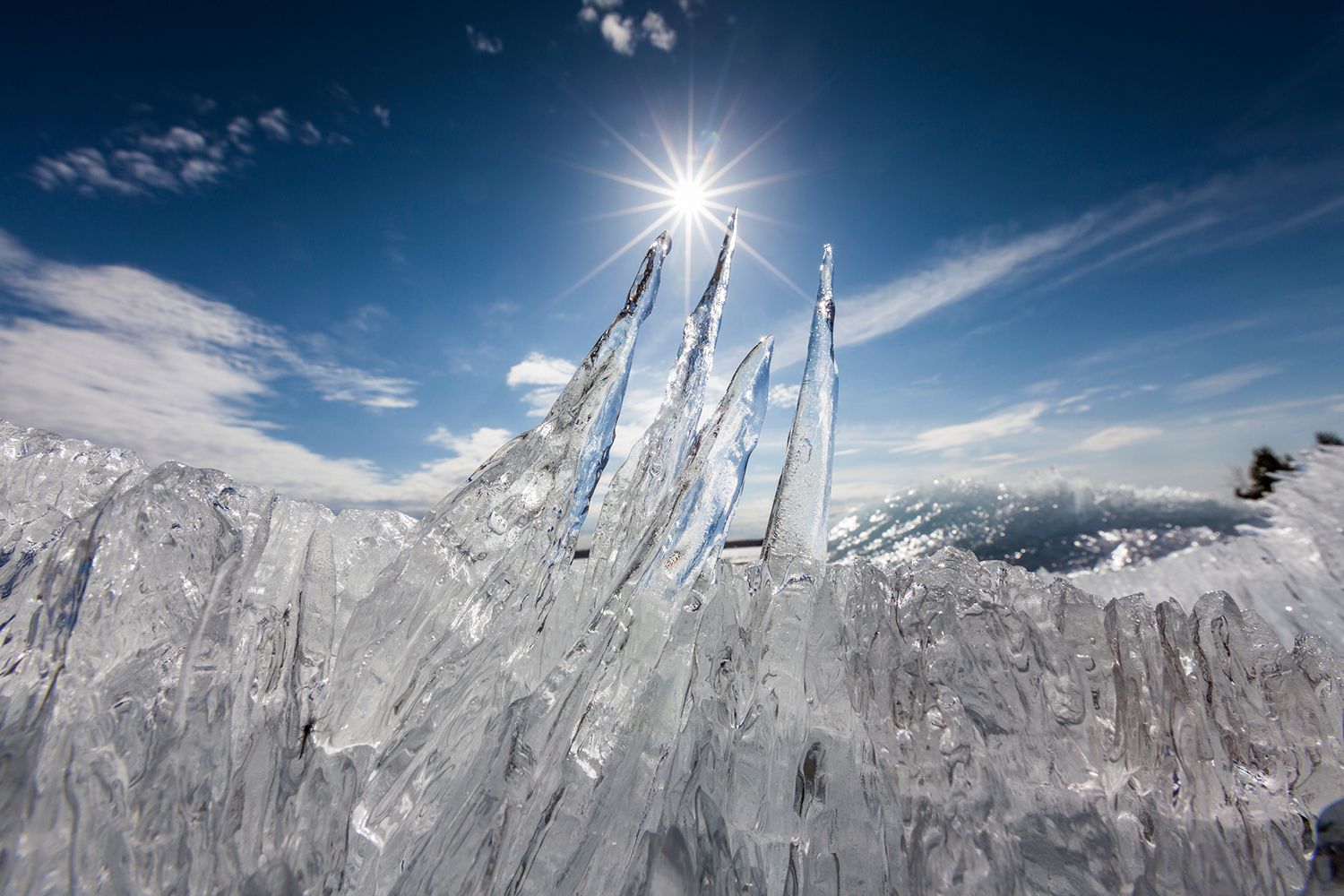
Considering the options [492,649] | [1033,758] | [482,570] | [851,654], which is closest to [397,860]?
[492,649]

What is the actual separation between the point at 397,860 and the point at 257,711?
558 millimetres

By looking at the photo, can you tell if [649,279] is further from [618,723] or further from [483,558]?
[618,723]

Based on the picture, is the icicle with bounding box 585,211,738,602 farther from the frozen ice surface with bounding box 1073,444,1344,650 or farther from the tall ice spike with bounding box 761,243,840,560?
the frozen ice surface with bounding box 1073,444,1344,650

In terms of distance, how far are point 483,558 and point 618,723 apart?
26.5 inches

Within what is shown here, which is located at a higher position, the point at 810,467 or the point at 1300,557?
the point at 810,467

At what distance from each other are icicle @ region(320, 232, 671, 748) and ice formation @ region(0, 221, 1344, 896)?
0.03 ft

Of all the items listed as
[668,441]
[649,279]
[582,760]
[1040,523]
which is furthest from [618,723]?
[1040,523]

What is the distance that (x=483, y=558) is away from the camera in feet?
5.73

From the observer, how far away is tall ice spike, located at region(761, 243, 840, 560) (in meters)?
2.03

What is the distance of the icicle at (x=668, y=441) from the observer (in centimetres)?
203

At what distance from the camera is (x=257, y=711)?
144cm

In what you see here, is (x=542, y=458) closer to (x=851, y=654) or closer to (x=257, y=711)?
(x=257, y=711)

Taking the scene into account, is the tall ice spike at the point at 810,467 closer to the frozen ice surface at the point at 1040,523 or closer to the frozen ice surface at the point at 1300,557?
the frozen ice surface at the point at 1300,557

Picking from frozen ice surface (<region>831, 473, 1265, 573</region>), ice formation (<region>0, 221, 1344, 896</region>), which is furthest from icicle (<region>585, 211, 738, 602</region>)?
frozen ice surface (<region>831, 473, 1265, 573</region>)
